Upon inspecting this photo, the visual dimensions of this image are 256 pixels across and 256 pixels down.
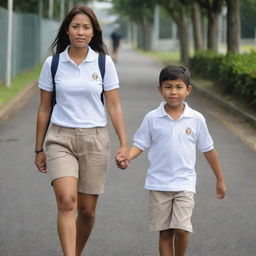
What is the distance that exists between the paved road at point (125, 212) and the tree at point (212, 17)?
50.8 ft

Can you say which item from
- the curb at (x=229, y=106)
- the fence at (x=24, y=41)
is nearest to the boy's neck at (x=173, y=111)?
the curb at (x=229, y=106)

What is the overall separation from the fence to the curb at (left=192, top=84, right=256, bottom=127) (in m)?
5.77

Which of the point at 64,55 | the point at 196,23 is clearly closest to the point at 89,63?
the point at 64,55

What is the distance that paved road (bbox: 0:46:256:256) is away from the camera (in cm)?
543

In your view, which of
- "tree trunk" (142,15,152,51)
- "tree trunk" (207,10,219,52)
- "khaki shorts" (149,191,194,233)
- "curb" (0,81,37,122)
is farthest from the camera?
"tree trunk" (142,15,152,51)

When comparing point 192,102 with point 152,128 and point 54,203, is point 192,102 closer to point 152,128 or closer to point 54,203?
point 54,203

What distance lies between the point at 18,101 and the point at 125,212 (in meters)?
10.5

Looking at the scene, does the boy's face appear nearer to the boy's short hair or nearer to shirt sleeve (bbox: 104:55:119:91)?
the boy's short hair

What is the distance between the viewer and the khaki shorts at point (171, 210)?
4.35 meters

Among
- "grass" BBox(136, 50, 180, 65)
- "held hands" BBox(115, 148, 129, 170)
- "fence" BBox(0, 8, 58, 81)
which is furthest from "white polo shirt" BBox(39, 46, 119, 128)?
"grass" BBox(136, 50, 180, 65)

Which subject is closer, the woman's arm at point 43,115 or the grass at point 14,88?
the woman's arm at point 43,115

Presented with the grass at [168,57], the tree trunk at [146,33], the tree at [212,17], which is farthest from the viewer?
the tree trunk at [146,33]

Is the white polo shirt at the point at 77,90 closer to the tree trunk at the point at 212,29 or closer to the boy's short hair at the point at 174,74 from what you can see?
the boy's short hair at the point at 174,74

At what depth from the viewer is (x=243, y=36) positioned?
66.9 m
